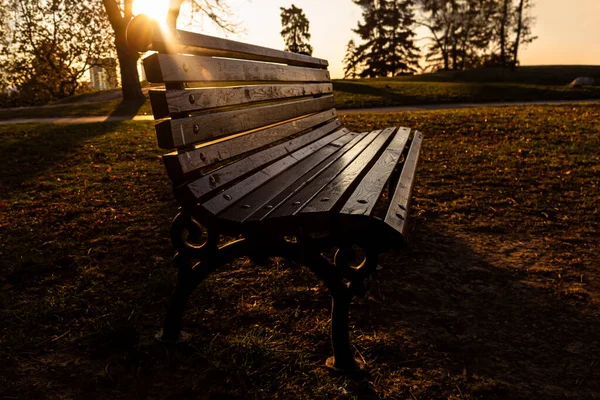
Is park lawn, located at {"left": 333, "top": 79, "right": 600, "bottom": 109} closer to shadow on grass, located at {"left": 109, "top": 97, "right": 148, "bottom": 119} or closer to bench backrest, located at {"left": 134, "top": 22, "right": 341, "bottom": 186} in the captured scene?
shadow on grass, located at {"left": 109, "top": 97, "right": 148, "bottom": 119}

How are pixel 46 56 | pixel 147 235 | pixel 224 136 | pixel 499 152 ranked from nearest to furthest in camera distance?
pixel 224 136 < pixel 147 235 < pixel 499 152 < pixel 46 56

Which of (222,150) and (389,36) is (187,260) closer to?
(222,150)

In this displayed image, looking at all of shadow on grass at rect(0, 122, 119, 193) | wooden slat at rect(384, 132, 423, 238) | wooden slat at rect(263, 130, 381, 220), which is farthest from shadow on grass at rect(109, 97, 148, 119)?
wooden slat at rect(384, 132, 423, 238)

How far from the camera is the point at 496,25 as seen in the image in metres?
46.3

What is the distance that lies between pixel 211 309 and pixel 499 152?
5.60 meters

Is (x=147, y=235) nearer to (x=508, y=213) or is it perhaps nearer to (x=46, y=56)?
(x=508, y=213)

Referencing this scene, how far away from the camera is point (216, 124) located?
90.9 inches

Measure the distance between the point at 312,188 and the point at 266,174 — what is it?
40cm

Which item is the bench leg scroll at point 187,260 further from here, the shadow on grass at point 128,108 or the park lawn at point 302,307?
the shadow on grass at point 128,108

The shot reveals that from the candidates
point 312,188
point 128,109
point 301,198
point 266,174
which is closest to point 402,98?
point 128,109

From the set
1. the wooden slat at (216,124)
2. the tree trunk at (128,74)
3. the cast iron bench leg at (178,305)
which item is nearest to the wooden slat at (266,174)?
the wooden slat at (216,124)

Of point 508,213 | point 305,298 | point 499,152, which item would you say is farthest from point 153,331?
point 499,152

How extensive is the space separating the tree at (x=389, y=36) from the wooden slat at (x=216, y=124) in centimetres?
4886

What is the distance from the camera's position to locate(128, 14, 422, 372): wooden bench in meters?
1.90
